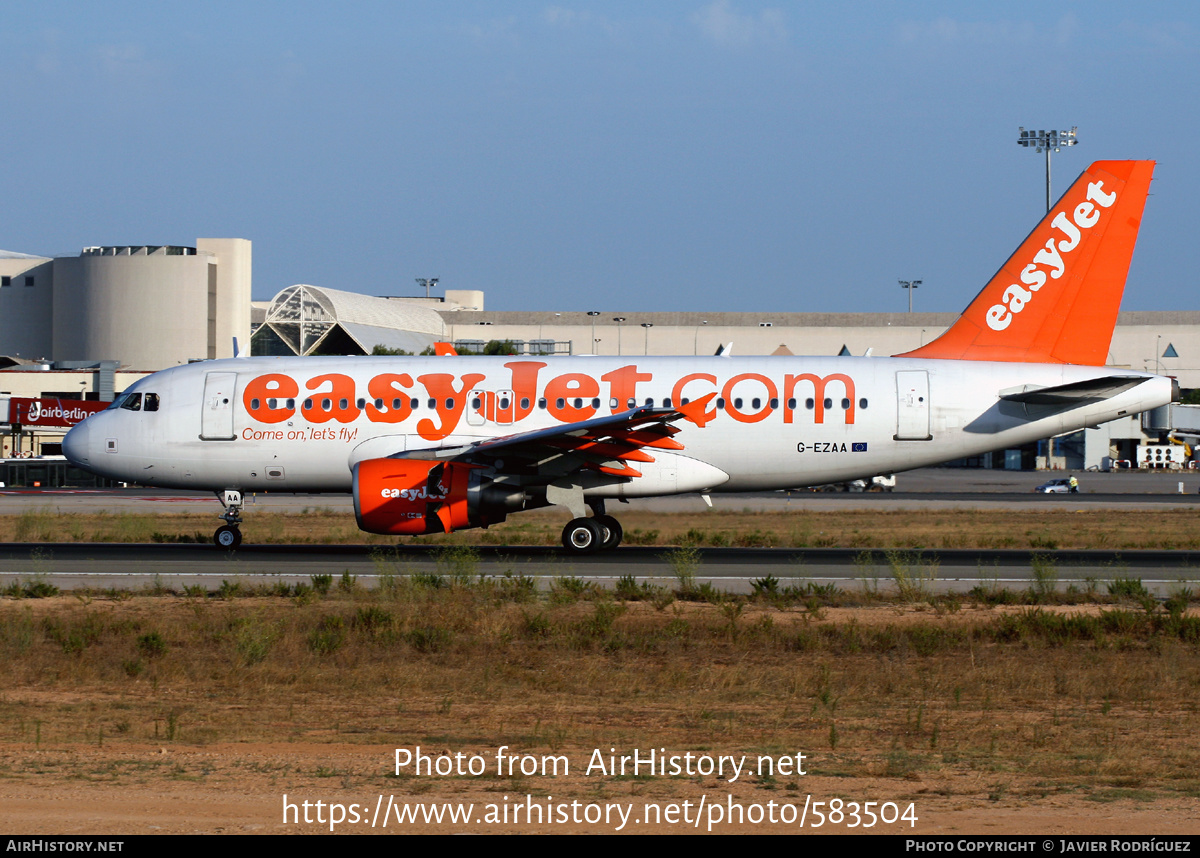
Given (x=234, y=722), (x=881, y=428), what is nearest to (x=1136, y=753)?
(x=234, y=722)

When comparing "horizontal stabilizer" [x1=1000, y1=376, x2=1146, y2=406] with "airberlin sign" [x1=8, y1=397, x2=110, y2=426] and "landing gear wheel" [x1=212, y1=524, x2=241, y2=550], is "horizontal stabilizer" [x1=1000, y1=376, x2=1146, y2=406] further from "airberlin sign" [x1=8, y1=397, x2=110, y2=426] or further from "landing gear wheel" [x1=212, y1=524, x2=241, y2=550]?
"airberlin sign" [x1=8, y1=397, x2=110, y2=426]

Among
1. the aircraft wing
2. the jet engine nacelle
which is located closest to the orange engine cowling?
the jet engine nacelle

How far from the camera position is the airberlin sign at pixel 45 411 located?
62.1 metres

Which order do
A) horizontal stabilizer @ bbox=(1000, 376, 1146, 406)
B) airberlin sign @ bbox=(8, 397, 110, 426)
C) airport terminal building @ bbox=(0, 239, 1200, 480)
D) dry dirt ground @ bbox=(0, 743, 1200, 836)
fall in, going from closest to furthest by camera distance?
dry dirt ground @ bbox=(0, 743, 1200, 836) → horizontal stabilizer @ bbox=(1000, 376, 1146, 406) → airberlin sign @ bbox=(8, 397, 110, 426) → airport terminal building @ bbox=(0, 239, 1200, 480)

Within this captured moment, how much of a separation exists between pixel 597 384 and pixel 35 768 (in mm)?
17351

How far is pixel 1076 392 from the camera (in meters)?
24.4

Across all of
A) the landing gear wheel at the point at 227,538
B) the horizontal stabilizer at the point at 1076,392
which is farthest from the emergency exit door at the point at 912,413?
the landing gear wheel at the point at 227,538

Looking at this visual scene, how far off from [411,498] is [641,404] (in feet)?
17.1

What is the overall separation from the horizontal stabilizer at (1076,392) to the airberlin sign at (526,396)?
3.44m

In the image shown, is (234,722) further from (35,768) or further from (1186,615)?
(1186,615)

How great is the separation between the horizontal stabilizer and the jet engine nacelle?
10559mm

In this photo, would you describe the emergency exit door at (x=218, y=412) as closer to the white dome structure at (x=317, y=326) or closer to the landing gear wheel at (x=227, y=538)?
the landing gear wheel at (x=227, y=538)

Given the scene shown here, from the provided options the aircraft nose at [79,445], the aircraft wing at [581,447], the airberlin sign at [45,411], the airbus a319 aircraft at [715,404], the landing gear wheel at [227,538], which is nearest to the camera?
the aircraft wing at [581,447]

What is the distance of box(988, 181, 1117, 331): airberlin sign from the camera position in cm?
2556
